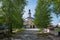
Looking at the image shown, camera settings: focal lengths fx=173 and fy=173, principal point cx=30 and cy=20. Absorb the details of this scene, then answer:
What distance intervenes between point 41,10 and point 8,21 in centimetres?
716

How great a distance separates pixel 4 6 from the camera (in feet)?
103

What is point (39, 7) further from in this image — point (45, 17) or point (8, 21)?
point (8, 21)

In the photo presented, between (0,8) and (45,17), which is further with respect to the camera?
(45,17)

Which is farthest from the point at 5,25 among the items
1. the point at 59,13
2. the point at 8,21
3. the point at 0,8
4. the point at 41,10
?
the point at 59,13

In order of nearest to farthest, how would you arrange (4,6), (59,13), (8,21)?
(59,13) < (4,6) < (8,21)

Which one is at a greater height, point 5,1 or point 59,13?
point 5,1

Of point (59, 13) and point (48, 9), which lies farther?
point (48, 9)

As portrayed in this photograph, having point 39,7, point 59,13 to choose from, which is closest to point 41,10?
point 39,7

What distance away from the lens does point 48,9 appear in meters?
35.0

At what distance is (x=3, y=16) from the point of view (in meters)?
33.2

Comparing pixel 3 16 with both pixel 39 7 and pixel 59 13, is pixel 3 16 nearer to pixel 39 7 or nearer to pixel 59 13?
pixel 39 7

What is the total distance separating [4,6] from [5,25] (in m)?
5.20

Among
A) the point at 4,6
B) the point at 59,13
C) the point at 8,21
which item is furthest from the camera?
the point at 8,21

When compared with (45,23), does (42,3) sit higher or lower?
higher
